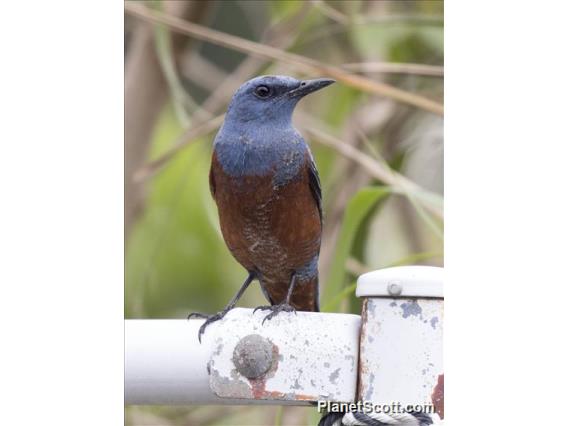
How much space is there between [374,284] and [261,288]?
0.72m

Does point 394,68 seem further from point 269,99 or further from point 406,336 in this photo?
point 406,336

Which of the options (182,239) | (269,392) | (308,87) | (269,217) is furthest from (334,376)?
(182,239)

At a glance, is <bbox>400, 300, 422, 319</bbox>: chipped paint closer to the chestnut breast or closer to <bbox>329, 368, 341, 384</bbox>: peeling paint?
<bbox>329, 368, 341, 384</bbox>: peeling paint

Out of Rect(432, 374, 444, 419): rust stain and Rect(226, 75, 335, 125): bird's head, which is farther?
Rect(226, 75, 335, 125): bird's head

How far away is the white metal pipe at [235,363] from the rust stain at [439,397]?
5.9 inches

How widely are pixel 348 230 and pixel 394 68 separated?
1.41 ft

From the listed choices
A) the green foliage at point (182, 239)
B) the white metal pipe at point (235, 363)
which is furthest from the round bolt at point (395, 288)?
the green foliage at point (182, 239)

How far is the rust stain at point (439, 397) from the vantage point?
1921 mm

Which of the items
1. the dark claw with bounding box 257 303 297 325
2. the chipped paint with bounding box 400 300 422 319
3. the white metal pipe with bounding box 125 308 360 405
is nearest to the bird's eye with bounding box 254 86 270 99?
the dark claw with bounding box 257 303 297 325

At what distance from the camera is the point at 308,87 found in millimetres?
2406

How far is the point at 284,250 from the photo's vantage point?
8.20 feet

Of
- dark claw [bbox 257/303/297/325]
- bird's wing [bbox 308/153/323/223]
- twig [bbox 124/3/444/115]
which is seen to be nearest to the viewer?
dark claw [bbox 257/303/297/325]

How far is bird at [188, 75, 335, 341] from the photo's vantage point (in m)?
2.43

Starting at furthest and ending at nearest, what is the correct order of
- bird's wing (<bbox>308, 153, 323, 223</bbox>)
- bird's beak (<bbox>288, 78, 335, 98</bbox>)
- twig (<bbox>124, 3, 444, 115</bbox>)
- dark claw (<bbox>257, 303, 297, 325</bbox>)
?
1. twig (<bbox>124, 3, 444, 115</bbox>)
2. bird's wing (<bbox>308, 153, 323, 223</bbox>)
3. bird's beak (<bbox>288, 78, 335, 98</bbox>)
4. dark claw (<bbox>257, 303, 297, 325</bbox>)
